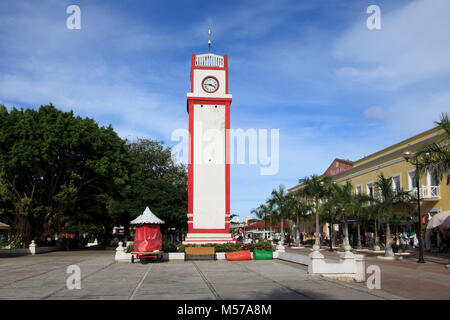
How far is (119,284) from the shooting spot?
14570mm

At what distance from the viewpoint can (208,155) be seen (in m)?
35.1

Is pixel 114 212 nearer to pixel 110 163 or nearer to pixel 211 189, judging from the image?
pixel 110 163

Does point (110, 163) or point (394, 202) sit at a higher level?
point (110, 163)

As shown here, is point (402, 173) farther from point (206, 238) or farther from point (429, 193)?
point (206, 238)

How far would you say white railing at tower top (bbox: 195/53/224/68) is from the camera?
36969 millimetres

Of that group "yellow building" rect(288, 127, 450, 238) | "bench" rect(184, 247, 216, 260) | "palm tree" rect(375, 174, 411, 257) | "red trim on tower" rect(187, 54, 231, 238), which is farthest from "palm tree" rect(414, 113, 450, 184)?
"red trim on tower" rect(187, 54, 231, 238)

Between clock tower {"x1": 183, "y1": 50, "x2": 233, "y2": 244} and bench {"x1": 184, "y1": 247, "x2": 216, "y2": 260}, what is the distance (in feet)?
18.2

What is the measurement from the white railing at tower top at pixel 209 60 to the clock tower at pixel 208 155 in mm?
337

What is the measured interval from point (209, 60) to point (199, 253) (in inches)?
682

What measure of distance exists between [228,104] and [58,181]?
17030 mm

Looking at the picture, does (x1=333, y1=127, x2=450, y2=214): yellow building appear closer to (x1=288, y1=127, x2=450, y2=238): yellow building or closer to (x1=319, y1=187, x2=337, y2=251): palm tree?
(x1=288, y1=127, x2=450, y2=238): yellow building

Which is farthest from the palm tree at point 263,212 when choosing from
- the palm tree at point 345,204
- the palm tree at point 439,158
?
the palm tree at point 439,158

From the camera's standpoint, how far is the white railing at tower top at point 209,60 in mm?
36969
